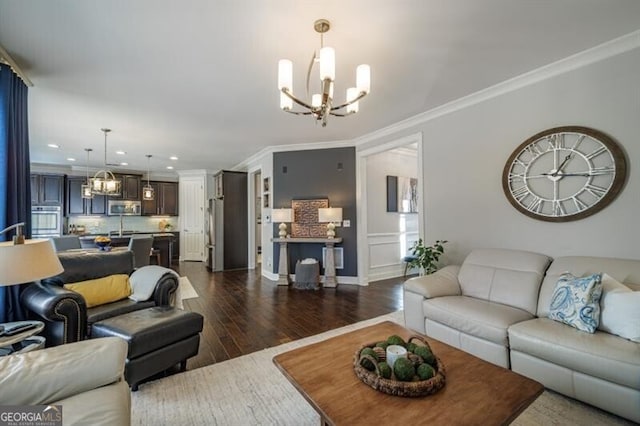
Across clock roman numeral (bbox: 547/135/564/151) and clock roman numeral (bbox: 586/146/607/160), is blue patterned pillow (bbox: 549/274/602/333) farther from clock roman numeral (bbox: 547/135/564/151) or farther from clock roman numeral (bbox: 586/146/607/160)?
clock roman numeral (bbox: 547/135/564/151)

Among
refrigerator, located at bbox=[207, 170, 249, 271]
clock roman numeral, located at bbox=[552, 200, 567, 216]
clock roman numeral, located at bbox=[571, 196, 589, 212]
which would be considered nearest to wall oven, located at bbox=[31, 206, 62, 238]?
refrigerator, located at bbox=[207, 170, 249, 271]

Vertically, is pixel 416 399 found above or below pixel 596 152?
below

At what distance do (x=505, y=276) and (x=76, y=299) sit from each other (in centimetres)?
376

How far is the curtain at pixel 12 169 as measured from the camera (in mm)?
2234

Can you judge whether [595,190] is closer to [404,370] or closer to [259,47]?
[404,370]

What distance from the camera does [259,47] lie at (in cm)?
234

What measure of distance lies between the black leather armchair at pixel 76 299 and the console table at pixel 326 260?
2.56 metres

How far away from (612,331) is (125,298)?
411 cm

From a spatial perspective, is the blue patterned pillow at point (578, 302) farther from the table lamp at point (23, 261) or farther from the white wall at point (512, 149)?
the table lamp at point (23, 261)

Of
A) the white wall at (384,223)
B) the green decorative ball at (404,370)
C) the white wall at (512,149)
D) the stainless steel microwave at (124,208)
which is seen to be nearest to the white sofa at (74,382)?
the green decorative ball at (404,370)

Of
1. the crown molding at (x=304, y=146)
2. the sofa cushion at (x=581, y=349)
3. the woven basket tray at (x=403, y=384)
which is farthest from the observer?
the crown molding at (x=304, y=146)

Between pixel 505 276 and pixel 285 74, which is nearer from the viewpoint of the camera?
pixel 285 74

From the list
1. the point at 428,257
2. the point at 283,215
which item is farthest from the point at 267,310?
the point at 428,257

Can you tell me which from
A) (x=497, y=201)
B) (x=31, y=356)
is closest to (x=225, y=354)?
(x=31, y=356)
